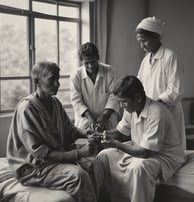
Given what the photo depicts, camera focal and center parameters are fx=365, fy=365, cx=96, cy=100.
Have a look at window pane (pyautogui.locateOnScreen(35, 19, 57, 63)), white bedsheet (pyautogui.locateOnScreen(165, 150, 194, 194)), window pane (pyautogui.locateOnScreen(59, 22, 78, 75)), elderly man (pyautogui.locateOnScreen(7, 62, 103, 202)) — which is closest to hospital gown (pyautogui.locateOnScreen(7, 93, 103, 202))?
elderly man (pyautogui.locateOnScreen(7, 62, 103, 202))

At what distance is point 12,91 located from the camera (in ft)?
14.2

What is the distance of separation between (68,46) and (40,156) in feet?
9.88

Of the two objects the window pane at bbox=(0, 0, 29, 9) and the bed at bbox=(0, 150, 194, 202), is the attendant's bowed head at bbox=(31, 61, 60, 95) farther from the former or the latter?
the window pane at bbox=(0, 0, 29, 9)

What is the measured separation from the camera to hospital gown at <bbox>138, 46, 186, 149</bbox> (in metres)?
3.01

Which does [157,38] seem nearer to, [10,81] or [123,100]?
[123,100]

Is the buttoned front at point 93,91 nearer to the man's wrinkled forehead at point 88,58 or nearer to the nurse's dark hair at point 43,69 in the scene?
the man's wrinkled forehead at point 88,58

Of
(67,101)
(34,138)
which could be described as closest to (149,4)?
(67,101)

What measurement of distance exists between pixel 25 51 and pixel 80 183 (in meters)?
2.60

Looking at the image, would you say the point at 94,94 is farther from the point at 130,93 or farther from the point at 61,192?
the point at 61,192

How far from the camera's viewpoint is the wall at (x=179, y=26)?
19.2 ft

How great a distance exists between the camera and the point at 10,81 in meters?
4.30

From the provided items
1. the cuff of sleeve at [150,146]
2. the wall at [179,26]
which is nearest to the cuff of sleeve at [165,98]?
the cuff of sleeve at [150,146]

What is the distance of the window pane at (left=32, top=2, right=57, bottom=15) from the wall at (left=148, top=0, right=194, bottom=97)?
72.0 inches

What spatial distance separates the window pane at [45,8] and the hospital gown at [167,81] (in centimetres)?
185
